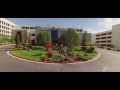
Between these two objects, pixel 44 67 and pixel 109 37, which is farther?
pixel 109 37

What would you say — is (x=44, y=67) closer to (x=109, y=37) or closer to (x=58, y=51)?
(x=58, y=51)

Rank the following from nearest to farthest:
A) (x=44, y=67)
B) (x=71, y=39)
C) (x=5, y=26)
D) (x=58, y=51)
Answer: (x=44, y=67) < (x=58, y=51) < (x=71, y=39) < (x=5, y=26)

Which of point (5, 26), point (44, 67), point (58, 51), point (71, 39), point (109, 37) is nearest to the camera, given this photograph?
point (44, 67)

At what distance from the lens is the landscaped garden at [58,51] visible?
40.7 ft

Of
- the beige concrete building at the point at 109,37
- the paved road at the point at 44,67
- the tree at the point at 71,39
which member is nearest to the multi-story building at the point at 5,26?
the tree at the point at 71,39

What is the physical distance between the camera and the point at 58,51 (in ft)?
54.5

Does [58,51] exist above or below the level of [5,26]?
below

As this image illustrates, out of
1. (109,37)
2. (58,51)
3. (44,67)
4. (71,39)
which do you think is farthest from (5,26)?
(109,37)

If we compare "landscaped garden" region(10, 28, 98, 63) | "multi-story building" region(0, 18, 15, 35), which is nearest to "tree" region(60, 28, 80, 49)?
"landscaped garden" region(10, 28, 98, 63)

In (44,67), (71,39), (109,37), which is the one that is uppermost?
(109,37)
